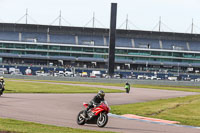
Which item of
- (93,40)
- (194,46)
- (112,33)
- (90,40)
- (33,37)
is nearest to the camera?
(112,33)

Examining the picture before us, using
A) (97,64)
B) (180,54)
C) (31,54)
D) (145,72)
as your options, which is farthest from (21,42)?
(180,54)

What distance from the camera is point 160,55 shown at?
13538 centimetres

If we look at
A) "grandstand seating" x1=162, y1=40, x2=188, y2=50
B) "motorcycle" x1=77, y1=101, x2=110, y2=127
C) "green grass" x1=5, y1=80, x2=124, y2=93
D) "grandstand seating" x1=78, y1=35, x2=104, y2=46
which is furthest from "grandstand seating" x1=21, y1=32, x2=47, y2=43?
"motorcycle" x1=77, y1=101, x2=110, y2=127

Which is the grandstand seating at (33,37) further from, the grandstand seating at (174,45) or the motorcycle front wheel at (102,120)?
the motorcycle front wheel at (102,120)

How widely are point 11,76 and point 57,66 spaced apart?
38.9 meters

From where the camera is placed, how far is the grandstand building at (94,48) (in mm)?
131250

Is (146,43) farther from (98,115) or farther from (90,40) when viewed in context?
(98,115)

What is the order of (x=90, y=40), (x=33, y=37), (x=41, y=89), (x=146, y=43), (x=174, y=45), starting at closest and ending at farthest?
(x=41, y=89) < (x=33, y=37) < (x=90, y=40) < (x=146, y=43) < (x=174, y=45)

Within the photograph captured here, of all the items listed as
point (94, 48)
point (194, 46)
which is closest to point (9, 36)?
point (94, 48)

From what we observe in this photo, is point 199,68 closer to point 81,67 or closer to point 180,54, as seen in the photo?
point 180,54

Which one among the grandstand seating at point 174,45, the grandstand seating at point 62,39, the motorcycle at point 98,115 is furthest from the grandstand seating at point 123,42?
the motorcycle at point 98,115

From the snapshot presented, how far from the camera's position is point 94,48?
13262cm

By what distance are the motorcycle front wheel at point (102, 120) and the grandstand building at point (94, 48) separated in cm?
11150

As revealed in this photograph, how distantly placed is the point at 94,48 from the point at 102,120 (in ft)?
377
